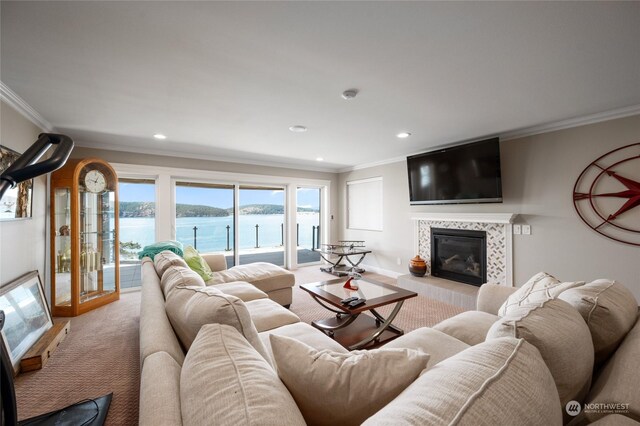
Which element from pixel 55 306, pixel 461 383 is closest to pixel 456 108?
pixel 461 383

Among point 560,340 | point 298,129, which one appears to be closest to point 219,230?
point 298,129

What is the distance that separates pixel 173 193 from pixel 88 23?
3.25 m

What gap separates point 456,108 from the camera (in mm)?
2635

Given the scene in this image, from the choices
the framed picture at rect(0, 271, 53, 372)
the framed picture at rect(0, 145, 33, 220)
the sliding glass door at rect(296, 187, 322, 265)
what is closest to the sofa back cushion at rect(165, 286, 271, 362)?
Result: the framed picture at rect(0, 271, 53, 372)

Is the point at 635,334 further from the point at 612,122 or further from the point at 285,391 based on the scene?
the point at 612,122

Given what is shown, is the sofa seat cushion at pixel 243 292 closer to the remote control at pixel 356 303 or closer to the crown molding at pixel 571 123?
the remote control at pixel 356 303

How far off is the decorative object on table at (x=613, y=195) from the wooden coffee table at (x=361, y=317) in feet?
7.04

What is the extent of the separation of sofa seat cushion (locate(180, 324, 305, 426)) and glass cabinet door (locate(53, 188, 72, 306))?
3440 mm

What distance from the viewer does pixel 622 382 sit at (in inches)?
35.2

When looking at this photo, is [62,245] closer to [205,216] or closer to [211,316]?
[205,216]

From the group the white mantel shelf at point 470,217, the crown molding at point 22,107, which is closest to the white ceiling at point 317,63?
the crown molding at point 22,107

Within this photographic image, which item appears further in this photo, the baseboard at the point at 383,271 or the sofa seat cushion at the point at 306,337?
the baseboard at the point at 383,271

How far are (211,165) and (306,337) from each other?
3.81m

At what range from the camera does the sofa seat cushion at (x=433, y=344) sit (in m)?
1.55
